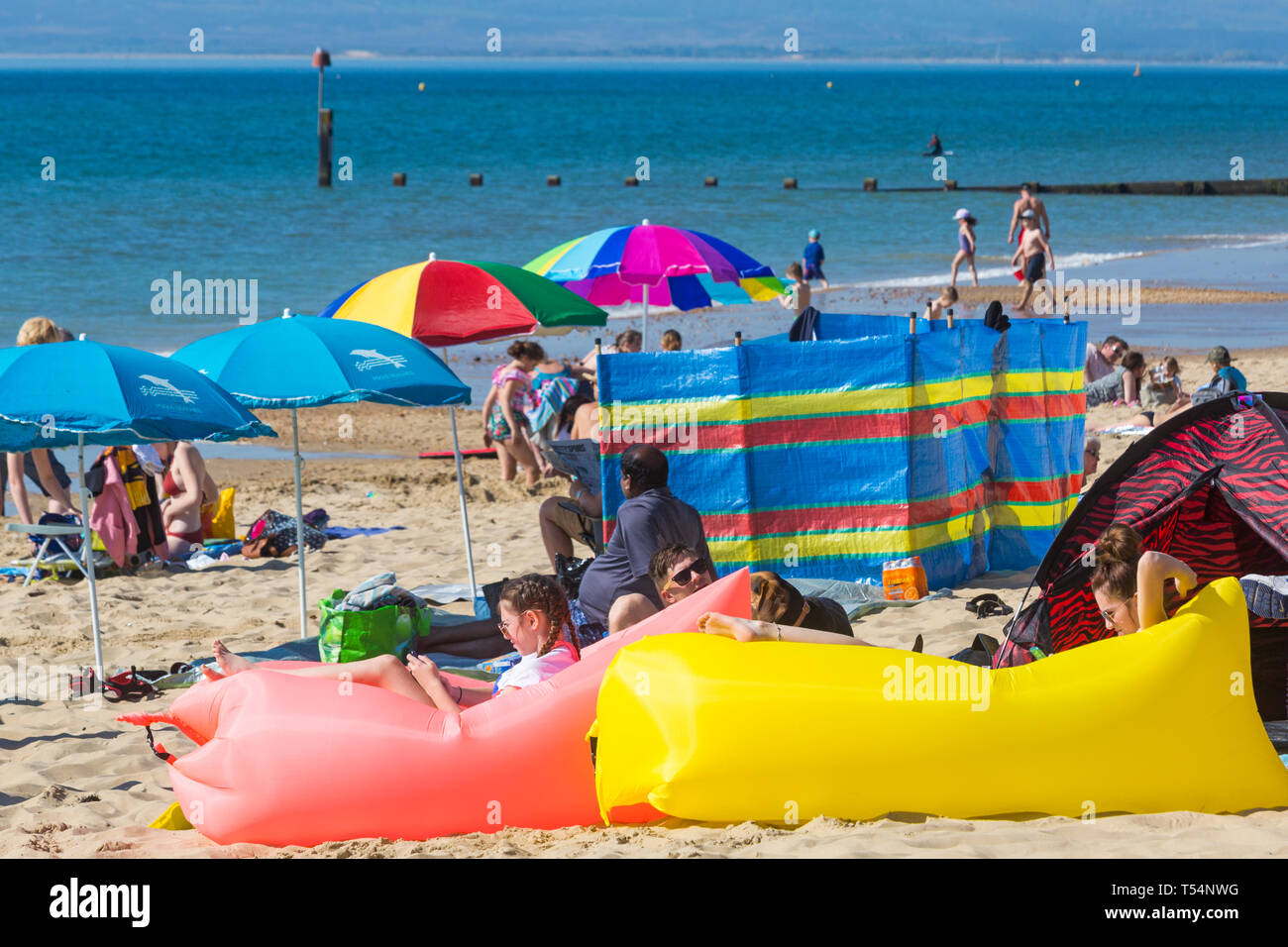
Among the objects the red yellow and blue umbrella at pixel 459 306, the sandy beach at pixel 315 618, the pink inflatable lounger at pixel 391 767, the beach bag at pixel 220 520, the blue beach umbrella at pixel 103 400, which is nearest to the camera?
the sandy beach at pixel 315 618

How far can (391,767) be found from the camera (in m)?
4.30

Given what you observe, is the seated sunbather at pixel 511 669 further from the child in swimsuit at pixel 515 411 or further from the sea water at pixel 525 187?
the sea water at pixel 525 187

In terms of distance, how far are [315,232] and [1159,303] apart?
60.9 feet

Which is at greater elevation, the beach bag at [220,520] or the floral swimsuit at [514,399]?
the floral swimsuit at [514,399]

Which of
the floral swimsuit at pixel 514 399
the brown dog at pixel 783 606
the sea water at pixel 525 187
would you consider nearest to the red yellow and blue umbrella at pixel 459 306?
the floral swimsuit at pixel 514 399

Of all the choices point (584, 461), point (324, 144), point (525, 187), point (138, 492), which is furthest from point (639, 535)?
point (525, 187)

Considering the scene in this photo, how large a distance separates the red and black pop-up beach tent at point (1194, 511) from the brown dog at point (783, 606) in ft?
3.26

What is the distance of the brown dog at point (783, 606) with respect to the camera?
16.4ft

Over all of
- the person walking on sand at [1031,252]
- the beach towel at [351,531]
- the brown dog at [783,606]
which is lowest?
the beach towel at [351,531]

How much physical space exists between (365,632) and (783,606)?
90.2 inches

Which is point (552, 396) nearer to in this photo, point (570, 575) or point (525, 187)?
point (570, 575)

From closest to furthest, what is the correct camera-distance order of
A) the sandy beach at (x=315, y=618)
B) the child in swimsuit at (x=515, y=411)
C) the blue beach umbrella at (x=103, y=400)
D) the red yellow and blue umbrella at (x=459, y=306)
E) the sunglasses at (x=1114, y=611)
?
1. the sandy beach at (x=315, y=618)
2. the sunglasses at (x=1114, y=611)
3. the blue beach umbrella at (x=103, y=400)
4. the red yellow and blue umbrella at (x=459, y=306)
5. the child in swimsuit at (x=515, y=411)

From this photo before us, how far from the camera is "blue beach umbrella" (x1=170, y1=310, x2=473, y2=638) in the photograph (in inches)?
257
